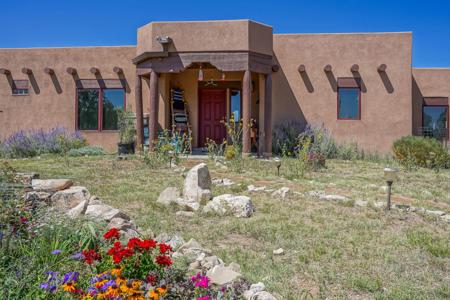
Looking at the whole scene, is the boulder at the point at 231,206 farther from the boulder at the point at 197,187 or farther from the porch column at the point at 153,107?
the porch column at the point at 153,107

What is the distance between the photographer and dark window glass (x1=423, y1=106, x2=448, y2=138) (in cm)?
1435

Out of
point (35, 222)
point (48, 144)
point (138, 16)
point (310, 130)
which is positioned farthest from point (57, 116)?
point (35, 222)

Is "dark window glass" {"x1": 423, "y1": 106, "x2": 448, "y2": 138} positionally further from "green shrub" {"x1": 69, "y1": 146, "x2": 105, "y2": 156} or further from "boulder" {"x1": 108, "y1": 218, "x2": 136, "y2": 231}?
"boulder" {"x1": 108, "y1": 218, "x2": 136, "y2": 231}

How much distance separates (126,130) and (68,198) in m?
8.08

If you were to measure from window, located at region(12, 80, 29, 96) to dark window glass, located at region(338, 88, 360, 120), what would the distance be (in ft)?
34.9

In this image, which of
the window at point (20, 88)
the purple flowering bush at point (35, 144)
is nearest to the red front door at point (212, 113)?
the purple flowering bush at point (35, 144)

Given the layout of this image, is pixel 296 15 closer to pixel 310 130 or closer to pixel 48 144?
pixel 310 130

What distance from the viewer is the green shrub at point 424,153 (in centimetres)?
1132

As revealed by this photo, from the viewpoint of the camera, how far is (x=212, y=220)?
16.5ft

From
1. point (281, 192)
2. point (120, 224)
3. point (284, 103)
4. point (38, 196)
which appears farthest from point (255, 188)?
point (284, 103)

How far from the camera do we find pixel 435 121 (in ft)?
47.4

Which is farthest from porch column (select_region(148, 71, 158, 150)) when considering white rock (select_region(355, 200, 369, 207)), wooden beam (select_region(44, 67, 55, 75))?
white rock (select_region(355, 200, 369, 207))

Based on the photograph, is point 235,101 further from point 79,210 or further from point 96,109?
point 79,210

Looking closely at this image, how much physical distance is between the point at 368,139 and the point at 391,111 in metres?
1.15
